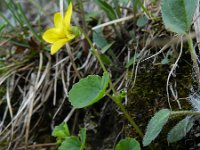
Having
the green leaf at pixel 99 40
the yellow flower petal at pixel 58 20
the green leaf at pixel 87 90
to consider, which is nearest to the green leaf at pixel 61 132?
the green leaf at pixel 87 90

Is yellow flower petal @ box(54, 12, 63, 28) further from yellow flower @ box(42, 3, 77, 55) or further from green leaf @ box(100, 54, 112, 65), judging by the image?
green leaf @ box(100, 54, 112, 65)

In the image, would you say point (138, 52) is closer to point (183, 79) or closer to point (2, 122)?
point (183, 79)

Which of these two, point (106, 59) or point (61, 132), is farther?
point (106, 59)

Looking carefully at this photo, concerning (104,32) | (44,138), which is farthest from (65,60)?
(44,138)

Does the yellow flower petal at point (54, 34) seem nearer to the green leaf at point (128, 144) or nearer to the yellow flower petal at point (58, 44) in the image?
the yellow flower petal at point (58, 44)

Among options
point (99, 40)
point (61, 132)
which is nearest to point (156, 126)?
point (61, 132)

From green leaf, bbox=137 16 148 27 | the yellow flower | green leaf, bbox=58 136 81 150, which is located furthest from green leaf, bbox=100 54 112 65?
green leaf, bbox=58 136 81 150

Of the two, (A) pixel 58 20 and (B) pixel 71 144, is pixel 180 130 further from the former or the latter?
(A) pixel 58 20
